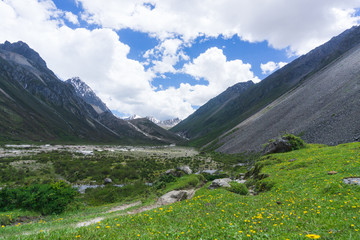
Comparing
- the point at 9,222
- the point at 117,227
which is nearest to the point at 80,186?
the point at 9,222

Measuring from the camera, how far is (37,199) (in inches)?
765

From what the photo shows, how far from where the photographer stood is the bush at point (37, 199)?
18.9 metres

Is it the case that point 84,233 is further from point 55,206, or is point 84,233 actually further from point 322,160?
point 322,160

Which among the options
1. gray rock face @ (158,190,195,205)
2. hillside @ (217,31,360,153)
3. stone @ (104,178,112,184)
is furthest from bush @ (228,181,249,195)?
hillside @ (217,31,360,153)

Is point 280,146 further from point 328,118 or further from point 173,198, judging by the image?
point 173,198

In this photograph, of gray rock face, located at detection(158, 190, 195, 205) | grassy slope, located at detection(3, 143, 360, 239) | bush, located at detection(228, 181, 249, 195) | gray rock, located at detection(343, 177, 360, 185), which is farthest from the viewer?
gray rock face, located at detection(158, 190, 195, 205)

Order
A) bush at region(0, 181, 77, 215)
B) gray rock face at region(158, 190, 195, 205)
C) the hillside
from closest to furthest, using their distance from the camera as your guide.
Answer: bush at region(0, 181, 77, 215)
gray rock face at region(158, 190, 195, 205)
the hillside

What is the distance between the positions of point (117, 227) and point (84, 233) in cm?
163

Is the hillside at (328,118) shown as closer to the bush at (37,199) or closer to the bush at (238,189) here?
the bush at (238,189)

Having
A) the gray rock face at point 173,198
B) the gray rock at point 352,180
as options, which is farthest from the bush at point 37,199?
the gray rock at point 352,180

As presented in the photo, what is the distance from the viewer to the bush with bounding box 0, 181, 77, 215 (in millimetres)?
18922

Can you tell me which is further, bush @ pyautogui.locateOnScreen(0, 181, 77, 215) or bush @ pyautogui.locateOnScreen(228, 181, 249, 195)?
bush @ pyautogui.locateOnScreen(228, 181, 249, 195)

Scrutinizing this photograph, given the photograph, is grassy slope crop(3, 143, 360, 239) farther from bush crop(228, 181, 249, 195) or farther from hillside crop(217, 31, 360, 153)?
hillside crop(217, 31, 360, 153)

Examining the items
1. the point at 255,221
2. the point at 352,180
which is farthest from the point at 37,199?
the point at 352,180
